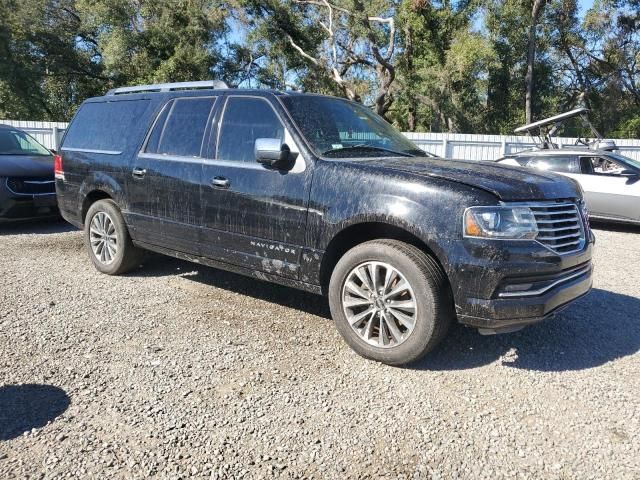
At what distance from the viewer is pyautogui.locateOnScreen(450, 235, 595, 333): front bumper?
3.26 metres

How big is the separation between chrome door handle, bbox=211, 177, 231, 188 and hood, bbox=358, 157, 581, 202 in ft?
3.77

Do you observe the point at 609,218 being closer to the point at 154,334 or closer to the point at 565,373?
the point at 565,373

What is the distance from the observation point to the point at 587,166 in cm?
1033

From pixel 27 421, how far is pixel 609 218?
10.1m

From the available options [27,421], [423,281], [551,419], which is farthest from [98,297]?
[551,419]

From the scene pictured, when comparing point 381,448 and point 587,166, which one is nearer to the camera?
point 381,448

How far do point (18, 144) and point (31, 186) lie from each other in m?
1.54

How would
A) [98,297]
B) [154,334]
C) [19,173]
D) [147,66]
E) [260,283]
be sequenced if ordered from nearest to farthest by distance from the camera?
1. [154,334]
2. [98,297]
3. [260,283]
4. [19,173]
5. [147,66]

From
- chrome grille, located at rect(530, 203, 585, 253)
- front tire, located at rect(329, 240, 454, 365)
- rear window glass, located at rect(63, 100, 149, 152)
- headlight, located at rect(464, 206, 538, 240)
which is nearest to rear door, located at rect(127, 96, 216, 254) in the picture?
rear window glass, located at rect(63, 100, 149, 152)

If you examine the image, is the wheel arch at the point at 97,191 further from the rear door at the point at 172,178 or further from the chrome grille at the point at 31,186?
the chrome grille at the point at 31,186

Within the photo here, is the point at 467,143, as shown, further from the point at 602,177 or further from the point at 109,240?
the point at 109,240

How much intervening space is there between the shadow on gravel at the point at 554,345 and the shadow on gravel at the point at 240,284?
1.20 m

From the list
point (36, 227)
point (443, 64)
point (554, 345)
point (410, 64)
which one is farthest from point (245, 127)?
point (410, 64)

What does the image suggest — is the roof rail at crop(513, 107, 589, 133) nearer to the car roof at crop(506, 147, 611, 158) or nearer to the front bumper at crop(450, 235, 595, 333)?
the car roof at crop(506, 147, 611, 158)
